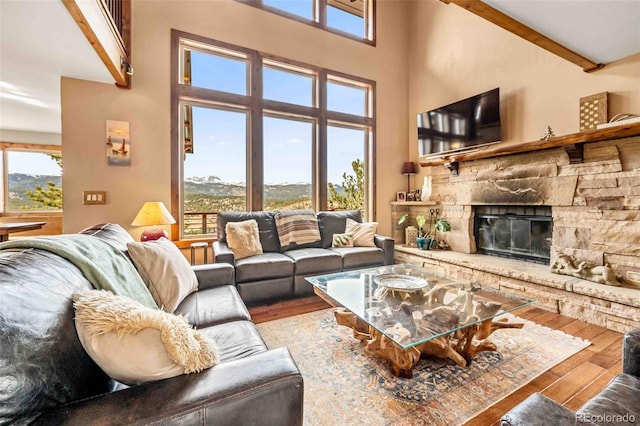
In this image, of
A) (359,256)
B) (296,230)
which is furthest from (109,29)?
(359,256)

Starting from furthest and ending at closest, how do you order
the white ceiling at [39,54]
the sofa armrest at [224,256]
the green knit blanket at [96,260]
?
the sofa armrest at [224,256], the white ceiling at [39,54], the green knit blanket at [96,260]

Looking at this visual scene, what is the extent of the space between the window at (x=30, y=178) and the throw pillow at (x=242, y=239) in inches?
207

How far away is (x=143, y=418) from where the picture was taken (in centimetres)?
66

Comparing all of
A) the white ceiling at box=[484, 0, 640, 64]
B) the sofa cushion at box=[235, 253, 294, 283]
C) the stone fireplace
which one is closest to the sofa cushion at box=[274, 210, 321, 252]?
the sofa cushion at box=[235, 253, 294, 283]

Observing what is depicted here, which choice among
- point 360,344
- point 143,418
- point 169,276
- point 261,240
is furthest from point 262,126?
point 143,418

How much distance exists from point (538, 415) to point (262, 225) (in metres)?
3.10

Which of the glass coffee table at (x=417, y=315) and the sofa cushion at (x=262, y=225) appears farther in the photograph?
the sofa cushion at (x=262, y=225)

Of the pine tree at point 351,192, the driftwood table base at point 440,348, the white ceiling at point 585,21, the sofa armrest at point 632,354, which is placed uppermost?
the white ceiling at point 585,21

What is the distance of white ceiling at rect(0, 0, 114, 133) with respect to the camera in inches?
76.9

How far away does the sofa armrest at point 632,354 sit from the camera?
1.05 metres

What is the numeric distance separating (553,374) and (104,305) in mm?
2349

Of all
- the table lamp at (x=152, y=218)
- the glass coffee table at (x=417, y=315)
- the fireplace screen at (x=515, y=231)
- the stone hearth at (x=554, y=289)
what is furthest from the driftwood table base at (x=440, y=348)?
the table lamp at (x=152, y=218)

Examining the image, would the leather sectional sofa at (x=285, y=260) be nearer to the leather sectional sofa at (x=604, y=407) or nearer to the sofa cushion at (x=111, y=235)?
the sofa cushion at (x=111, y=235)

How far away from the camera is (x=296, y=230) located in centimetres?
357
